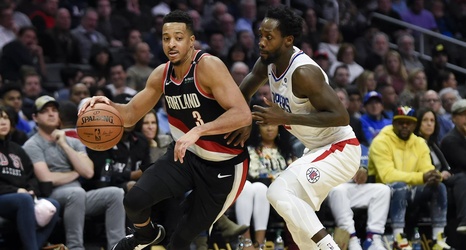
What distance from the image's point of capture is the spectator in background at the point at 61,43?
1241cm

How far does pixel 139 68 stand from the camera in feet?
39.9

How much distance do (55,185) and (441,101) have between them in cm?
626

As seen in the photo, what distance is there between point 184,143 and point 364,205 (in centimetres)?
410

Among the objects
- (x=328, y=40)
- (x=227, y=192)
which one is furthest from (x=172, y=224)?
(x=328, y=40)

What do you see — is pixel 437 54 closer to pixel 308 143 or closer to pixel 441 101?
pixel 441 101

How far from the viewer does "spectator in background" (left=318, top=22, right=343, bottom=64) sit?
A: 46.5ft

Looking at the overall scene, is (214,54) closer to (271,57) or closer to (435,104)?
(435,104)

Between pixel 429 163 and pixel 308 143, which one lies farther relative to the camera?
pixel 429 163

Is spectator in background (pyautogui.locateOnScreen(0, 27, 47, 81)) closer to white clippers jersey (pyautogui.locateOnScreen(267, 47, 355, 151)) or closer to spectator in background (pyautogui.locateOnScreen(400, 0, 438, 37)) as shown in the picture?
white clippers jersey (pyautogui.locateOnScreen(267, 47, 355, 151))

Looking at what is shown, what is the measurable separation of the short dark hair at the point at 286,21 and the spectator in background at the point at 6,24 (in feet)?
20.1

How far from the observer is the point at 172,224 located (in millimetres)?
8992

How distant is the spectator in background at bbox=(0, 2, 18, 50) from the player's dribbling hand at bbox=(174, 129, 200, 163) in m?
Answer: 6.49

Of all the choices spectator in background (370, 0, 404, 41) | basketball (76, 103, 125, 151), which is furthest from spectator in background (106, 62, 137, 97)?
spectator in background (370, 0, 404, 41)

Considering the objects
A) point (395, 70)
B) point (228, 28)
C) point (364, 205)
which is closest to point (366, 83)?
point (395, 70)
